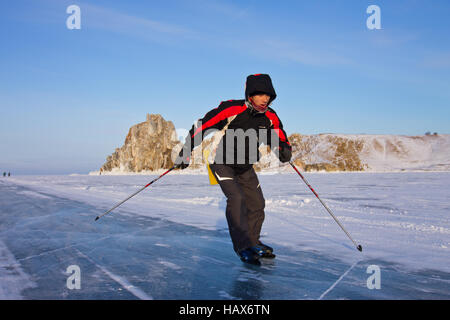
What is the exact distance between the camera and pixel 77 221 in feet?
18.7

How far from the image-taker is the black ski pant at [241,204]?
339 centimetres

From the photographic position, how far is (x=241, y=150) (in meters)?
3.64

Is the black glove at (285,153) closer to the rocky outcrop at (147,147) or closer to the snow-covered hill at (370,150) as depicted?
the snow-covered hill at (370,150)

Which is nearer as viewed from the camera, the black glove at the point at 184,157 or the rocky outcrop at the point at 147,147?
the black glove at the point at 184,157

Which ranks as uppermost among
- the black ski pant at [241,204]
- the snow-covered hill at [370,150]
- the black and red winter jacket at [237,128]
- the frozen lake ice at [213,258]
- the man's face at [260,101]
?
the snow-covered hill at [370,150]

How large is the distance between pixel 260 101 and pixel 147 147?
86469 mm

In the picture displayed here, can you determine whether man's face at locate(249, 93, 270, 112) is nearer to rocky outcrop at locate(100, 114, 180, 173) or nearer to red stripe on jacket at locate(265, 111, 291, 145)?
red stripe on jacket at locate(265, 111, 291, 145)

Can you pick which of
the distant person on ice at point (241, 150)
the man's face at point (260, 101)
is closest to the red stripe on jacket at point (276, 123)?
the distant person on ice at point (241, 150)

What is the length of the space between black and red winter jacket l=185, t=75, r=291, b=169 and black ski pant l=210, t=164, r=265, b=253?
12cm

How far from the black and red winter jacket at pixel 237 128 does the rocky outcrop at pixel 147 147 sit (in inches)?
3281
